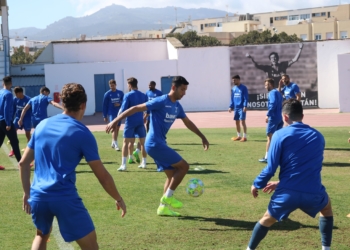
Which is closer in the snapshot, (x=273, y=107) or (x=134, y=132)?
(x=134, y=132)

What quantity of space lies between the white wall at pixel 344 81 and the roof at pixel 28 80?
62.3 feet

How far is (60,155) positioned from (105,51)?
37652 mm

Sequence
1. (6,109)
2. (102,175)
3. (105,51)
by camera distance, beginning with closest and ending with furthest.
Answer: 1. (102,175)
2. (6,109)
3. (105,51)

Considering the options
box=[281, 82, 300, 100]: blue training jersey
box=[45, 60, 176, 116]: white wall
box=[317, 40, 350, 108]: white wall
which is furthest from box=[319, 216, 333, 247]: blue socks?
box=[45, 60, 176, 116]: white wall

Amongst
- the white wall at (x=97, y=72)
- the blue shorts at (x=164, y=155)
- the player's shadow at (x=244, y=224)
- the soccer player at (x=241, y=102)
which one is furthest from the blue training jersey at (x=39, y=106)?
the white wall at (x=97, y=72)

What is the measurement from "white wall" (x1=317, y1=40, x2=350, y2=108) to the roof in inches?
707

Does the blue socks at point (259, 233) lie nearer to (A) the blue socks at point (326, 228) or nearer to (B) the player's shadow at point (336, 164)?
(A) the blue socks at point (326, 228)

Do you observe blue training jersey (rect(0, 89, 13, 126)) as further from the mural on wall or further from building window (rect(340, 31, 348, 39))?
building window (rect(340, 31, 348, 39))

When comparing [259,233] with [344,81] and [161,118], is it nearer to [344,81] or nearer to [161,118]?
[161,118]

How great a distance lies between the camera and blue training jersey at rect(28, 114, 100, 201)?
5.16m

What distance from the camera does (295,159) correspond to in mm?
6238

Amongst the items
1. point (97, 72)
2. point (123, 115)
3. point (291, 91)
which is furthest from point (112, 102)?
point (97, 72)

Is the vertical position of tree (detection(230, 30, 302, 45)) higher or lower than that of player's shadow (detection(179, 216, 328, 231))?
higher

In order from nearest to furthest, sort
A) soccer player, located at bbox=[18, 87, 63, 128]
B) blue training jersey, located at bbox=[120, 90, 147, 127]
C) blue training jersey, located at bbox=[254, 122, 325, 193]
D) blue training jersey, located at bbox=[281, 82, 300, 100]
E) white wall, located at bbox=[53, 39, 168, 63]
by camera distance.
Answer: blue training jersey, located at bbox=[254, 122, 325, 193]
blue training jersey, located at bbox=[120, 90, 147, 127]
soccer player, located at bbox=[18, 87, 63, 128]
blue training jersey, located at bbox=[281, 82, 300, 100]
white wall, located at bbox=[53, 39, 168, 63]
